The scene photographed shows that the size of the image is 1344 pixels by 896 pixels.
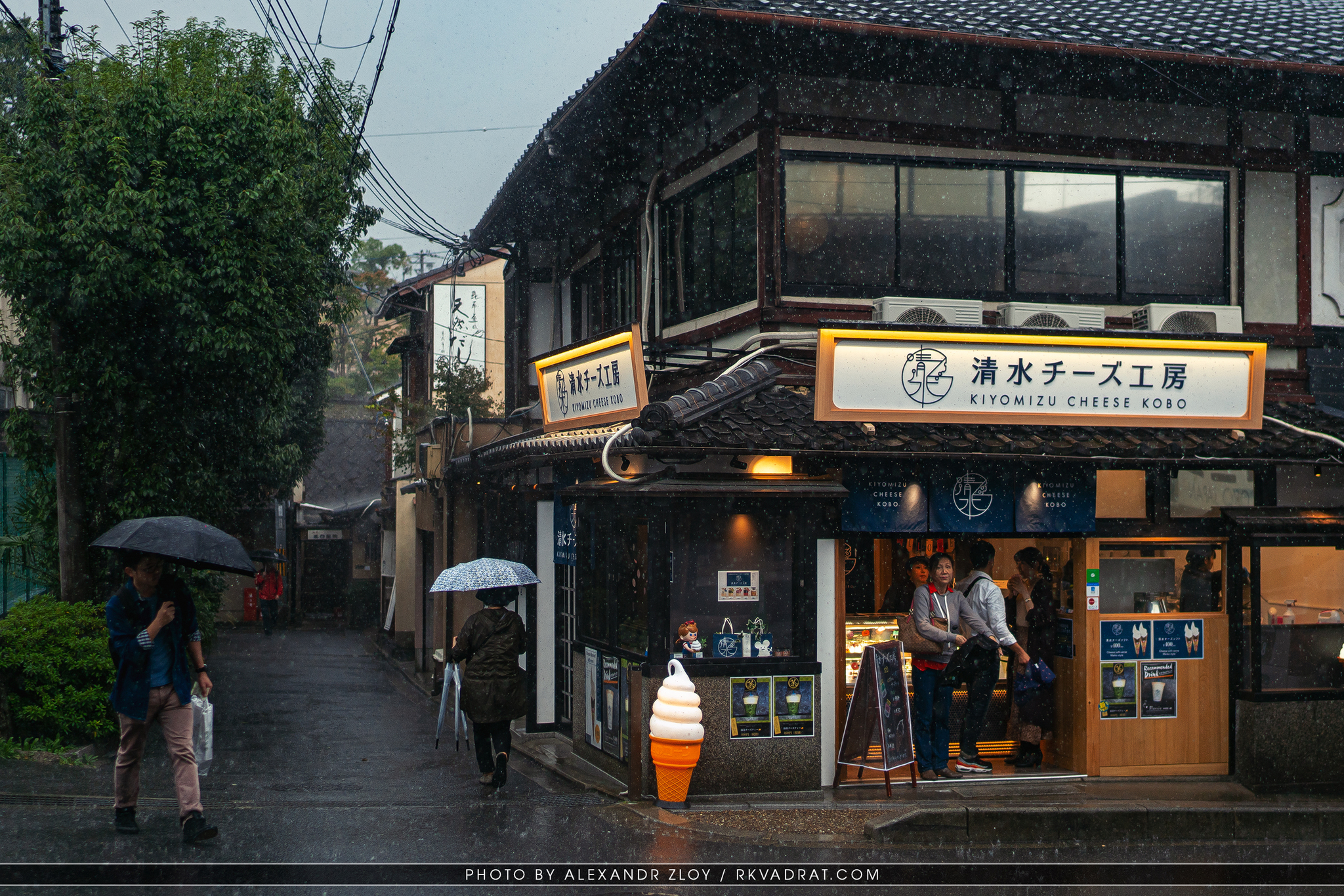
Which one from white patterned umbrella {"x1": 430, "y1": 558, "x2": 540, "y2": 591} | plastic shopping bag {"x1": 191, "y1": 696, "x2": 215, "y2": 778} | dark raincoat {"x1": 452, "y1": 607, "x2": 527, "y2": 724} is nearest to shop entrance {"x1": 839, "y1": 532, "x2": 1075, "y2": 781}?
dark raincoat {"x1": 452, "y1": 607, "x2": 527, "y2": 724}

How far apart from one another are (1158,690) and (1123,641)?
2.07ft

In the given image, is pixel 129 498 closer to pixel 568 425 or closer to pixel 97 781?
pixel 97 781

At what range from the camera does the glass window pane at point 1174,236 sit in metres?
12.3

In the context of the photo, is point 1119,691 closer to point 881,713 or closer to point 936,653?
point 936,653

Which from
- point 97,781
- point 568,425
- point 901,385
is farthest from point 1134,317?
point 97,781

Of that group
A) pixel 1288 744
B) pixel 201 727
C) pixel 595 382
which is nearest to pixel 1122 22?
pixel 595 382

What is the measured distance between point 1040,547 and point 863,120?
5.12m

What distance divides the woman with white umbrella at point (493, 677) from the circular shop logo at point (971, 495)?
439cm

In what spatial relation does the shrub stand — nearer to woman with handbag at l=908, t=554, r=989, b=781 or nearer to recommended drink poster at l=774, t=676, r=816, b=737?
recommended drink poster at l=774, t=676, r=816, b=737

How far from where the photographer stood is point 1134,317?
1215 cm

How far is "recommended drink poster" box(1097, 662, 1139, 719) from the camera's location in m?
11.5

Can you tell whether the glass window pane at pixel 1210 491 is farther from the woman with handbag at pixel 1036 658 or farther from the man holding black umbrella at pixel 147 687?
the man holding black umbrella at pixel 147 687

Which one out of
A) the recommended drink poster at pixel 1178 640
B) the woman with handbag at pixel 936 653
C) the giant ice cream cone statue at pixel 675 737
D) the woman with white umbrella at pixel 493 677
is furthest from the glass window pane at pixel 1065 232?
the woman with white umbrella at pixel 493 677

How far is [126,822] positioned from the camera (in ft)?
25.7
